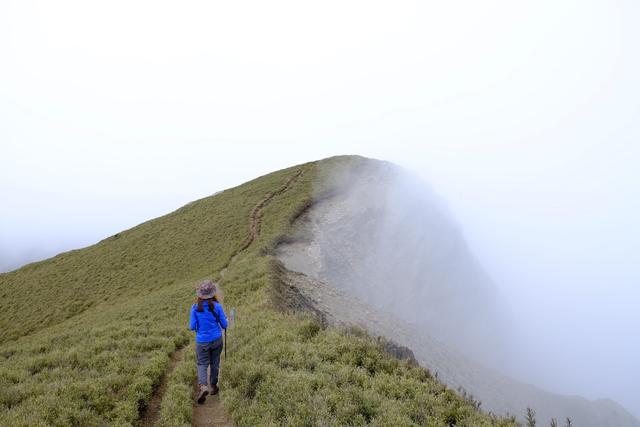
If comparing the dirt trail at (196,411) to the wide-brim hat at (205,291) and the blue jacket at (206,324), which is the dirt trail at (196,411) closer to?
the blue jacket at (206,324)

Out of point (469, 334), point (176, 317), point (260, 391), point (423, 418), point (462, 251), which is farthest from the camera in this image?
point (462, 251)

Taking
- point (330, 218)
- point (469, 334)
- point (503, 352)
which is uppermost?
point (330, 218)

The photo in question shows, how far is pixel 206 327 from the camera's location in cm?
1098

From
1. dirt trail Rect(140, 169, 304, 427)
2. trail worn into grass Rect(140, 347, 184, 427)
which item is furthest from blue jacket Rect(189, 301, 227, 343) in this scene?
trail worn into grass Rect(140, 347, 184, 427)

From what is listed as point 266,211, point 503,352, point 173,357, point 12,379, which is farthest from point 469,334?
point 12,379

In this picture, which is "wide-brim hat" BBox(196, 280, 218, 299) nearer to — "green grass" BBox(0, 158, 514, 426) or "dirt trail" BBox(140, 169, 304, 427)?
"green grass" BBox(0, 158, 514, 426)

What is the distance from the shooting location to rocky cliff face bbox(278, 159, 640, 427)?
3234 cm

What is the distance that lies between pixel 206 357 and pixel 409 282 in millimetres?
40980

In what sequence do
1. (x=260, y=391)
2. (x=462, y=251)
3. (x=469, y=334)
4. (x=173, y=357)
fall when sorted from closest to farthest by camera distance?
(x=260, y=391), (x=173, y=357), (x=469, y=334), (x=462, y=251)

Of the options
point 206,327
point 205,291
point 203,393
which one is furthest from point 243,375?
point 205,291

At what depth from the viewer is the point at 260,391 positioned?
1013 cm

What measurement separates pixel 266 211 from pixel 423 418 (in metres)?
39.4

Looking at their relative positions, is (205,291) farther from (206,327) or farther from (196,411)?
(196,411)

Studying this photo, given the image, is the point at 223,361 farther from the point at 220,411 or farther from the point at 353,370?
the point at 353,370
